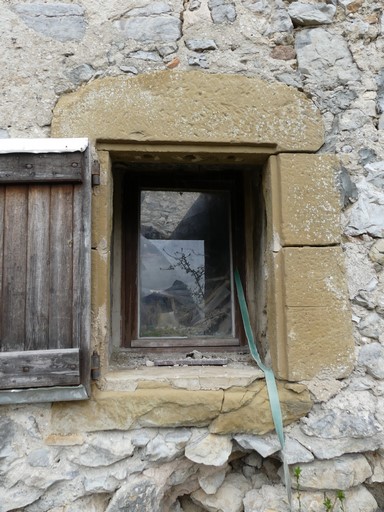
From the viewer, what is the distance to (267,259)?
177cm

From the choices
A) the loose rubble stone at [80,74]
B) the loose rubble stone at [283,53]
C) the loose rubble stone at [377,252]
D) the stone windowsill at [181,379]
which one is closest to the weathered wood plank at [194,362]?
the stone windowsill at [181,379]

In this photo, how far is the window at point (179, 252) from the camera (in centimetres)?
213

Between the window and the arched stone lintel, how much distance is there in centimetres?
46

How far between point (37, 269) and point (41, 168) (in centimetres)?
42

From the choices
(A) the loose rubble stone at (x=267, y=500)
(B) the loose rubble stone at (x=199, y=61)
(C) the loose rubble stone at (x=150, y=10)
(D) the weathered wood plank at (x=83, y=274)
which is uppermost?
(C) the loose rubble stone at (x=150, y=10)

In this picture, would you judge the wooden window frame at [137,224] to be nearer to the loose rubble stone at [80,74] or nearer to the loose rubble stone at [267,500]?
the loose rubble stone at [80,74]

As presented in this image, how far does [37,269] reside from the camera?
1.49 meters

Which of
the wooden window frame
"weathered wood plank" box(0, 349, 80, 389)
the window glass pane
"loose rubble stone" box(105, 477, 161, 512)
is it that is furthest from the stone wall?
the window glass pane

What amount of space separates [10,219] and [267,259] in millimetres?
1174

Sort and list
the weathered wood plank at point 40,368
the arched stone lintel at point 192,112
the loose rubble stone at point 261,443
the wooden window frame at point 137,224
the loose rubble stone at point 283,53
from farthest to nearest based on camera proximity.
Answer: the wooden window frame at point 137,224 → the loose rubble stone at point 283,53 → the arched stone lintel at point 192,112 → the loose rubble stone at point 261,443 → the weathered wood plank at point 40,368

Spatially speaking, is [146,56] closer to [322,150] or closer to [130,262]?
[322,150]

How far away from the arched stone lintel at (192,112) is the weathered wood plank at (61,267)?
0.32 m

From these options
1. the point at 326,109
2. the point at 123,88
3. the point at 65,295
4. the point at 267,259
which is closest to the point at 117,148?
the point at 123,88

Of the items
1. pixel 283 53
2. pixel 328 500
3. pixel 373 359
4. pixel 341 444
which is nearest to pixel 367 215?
pixel 373 359
